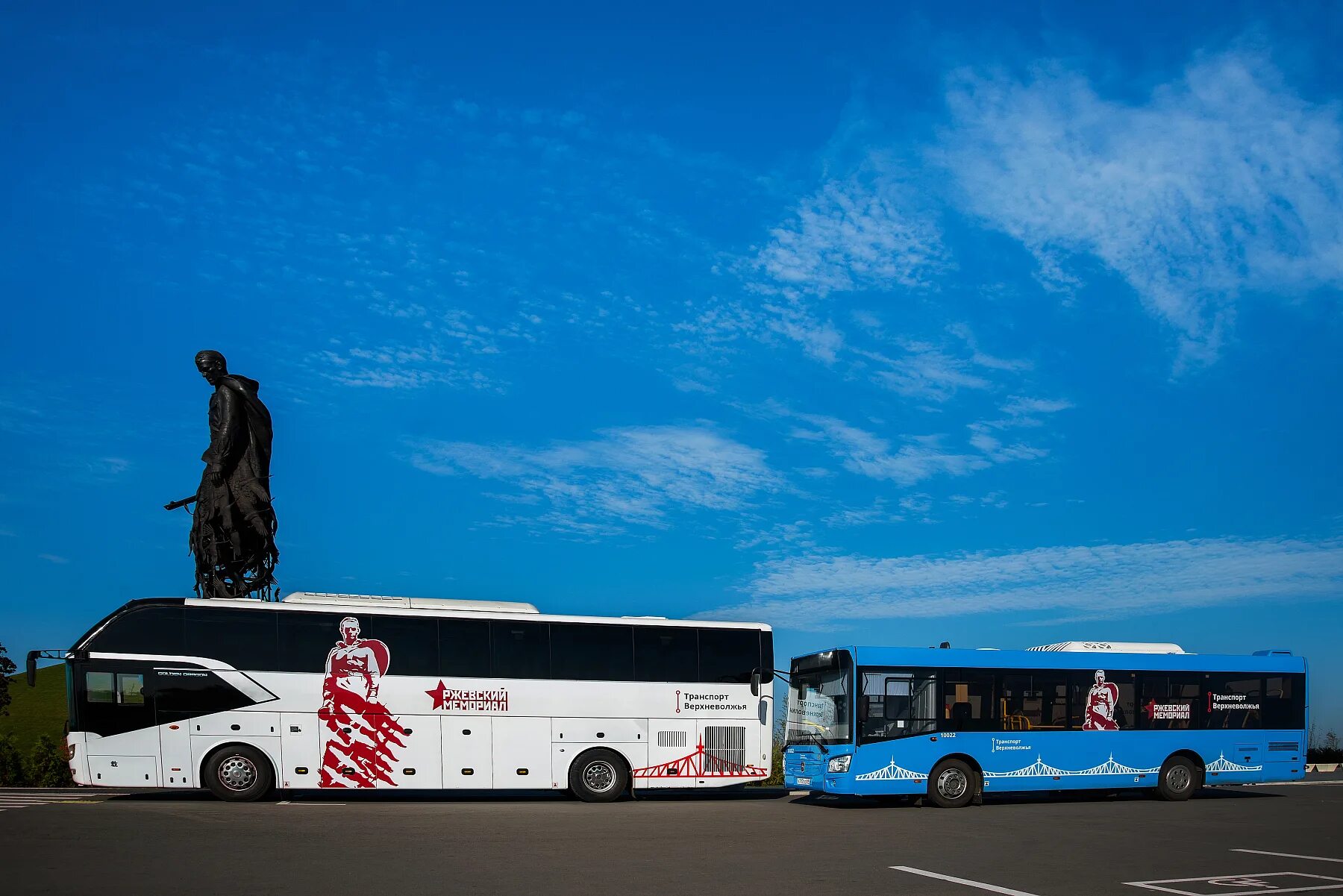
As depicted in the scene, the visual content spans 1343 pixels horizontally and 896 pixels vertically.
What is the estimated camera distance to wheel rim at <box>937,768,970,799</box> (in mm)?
20500

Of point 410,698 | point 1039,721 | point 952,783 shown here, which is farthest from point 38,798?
point 1039,721

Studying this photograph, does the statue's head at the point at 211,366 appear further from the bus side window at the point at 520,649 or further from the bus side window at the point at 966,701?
the bus side window at the point at 966,701

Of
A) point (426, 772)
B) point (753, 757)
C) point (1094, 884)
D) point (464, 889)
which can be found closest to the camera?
point (464, 889)

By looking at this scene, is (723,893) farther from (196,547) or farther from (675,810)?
(196,547)

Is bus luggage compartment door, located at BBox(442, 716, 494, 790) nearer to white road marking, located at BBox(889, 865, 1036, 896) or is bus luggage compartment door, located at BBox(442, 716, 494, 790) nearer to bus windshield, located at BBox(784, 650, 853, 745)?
bus windshield, located at BBox(784, 650, 853, 745)

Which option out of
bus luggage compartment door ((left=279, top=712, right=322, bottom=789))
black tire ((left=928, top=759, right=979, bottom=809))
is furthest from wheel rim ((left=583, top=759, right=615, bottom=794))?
black tire ((left=928, top=759, right=979, bottom=809))

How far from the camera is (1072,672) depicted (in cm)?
2198

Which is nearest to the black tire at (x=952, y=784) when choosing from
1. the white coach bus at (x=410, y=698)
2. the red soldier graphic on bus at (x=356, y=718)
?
the white coach bus at (x=410, y=698)

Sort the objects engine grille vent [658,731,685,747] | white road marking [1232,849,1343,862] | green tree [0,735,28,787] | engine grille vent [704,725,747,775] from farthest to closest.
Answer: green tree [0,735,28,787] → engine grille vent [704,725,747,775] → engine grille vent [658,731,685,747] → white road marking [1232,849,1343,862]

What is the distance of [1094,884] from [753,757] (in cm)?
1094

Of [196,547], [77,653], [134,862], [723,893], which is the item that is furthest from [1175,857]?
[196,547]

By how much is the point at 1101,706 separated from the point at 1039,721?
146cm

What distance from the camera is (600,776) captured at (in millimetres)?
21094

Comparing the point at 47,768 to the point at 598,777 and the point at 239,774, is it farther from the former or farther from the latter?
the point at 598,777
